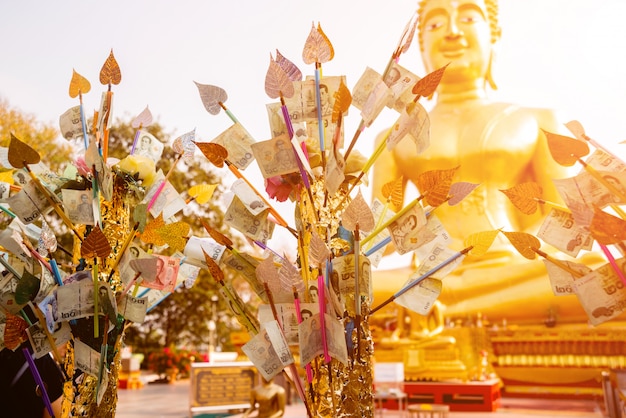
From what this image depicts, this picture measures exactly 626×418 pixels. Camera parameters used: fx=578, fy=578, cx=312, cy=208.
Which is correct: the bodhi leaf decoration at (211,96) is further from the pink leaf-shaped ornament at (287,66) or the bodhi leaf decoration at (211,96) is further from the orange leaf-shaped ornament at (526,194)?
the orange leaf-shaped ornament at (526,194)

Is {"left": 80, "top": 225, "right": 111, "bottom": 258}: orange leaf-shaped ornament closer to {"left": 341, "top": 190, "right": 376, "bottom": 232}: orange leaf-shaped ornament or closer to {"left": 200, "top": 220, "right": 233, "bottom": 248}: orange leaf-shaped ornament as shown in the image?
{"left": 200, "top": 220, "right": 233, "bottom": 248}: orange leaf-shaped ornament

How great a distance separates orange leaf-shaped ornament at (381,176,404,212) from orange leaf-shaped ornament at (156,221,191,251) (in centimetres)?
49

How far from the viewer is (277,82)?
1.22 m

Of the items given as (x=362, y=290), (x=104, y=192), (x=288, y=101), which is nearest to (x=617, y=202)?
(x=362, y=290)

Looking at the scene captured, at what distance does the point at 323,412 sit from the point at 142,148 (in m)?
1.06

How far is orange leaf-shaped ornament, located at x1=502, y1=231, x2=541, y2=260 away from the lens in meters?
1.32

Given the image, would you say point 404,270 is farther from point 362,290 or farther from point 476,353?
point 362,290

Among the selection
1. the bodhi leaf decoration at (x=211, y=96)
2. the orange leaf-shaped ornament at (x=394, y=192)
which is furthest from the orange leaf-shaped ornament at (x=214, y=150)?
the orange leaf-shaped ornament at (x=394, y=192)

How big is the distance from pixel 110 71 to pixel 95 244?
51cm

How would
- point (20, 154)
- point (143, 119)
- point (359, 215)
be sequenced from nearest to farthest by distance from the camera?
point (359, 215) < point (20, 154) < point (143, 119)

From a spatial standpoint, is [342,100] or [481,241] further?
[481,241]

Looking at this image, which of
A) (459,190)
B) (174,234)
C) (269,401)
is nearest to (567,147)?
(459,190)

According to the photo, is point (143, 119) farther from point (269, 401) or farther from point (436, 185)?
point (269, 401)

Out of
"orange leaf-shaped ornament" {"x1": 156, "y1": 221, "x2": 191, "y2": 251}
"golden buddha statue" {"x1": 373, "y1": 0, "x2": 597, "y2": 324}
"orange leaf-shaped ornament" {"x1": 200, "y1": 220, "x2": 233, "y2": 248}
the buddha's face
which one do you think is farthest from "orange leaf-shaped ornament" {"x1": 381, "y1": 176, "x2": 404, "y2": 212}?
the buddha's face
